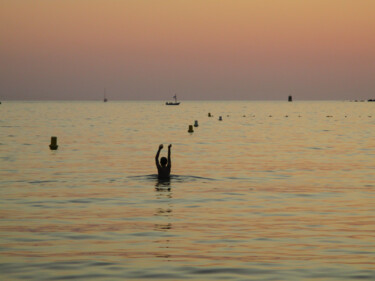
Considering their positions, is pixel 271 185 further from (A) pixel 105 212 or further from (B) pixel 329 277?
(B) pixel 329 277

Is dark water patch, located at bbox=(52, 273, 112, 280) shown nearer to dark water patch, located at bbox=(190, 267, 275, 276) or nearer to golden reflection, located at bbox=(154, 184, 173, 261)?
dark water patch, located at bbox=(190, 267, 275, 276)

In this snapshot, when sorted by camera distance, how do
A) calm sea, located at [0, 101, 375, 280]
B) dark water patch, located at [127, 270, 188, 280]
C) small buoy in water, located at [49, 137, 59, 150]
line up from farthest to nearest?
small buoy in water, located at [49, 137, 59, 150]
calm sea, located at [0, 101, 375, 280]
dark water patch, located at [127, 270, 188, 280]

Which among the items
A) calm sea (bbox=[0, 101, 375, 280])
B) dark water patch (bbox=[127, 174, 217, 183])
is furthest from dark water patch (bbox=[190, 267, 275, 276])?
dark water patch (bbox=[127, 174, 217, 183])

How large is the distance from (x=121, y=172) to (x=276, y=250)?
942 inches

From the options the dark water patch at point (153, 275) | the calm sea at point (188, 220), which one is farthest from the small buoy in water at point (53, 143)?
the dark water patch at point (153, 275)

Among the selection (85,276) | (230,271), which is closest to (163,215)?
(230,271)

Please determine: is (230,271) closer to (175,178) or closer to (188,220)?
(188,220)

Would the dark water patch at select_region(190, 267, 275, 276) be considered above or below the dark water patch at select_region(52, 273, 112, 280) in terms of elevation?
below

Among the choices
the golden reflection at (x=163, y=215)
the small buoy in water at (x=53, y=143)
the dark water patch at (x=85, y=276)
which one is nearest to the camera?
the dark water patch at (x=85, y=276)

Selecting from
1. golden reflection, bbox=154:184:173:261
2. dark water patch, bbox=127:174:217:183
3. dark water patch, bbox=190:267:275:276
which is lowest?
dark water patch, bbox=127:174:217:183

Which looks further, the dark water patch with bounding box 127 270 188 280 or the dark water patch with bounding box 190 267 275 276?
the dark water patch with bounding box 190 267 275 276

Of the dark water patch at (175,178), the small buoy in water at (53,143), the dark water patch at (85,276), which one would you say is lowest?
the dark water patch at (175,178)

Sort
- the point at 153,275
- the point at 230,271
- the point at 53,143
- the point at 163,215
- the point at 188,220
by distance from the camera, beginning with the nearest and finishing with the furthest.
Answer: the point at 153,275
the point at 230,271
the point at 188,220
the point at 163,215
the point at 53,143

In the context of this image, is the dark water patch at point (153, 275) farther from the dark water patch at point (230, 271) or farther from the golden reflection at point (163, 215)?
the golden reflection at point (163, 215)
